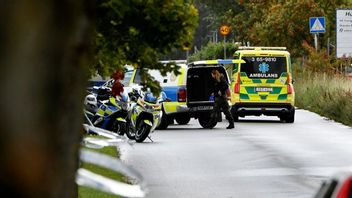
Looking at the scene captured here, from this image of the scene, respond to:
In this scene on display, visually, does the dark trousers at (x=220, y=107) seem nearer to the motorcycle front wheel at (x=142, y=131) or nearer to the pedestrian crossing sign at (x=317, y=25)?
the motorcycle front wheel at (x=142, y=131)

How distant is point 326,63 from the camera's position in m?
45.3

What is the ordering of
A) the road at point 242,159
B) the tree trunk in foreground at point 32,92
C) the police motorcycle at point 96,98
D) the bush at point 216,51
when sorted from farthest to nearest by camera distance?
the bush at point 216,51, the police motorcycle at point 96,98, the road at point 242,159, the tree trunk in foreground at point 32,92

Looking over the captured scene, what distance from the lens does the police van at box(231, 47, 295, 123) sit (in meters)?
32.2

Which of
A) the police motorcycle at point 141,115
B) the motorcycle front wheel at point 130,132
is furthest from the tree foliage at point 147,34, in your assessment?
the motorcycle front wheel at point 130,132

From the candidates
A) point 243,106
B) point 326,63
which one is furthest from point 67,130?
point 326,63

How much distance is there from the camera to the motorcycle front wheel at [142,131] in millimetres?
23503

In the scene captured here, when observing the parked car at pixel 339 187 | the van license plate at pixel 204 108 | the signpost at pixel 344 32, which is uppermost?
the parked car at pixel 339 187

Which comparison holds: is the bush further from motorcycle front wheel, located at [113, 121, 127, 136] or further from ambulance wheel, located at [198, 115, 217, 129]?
motorcycle front wheel, located at [113, 121, 127, 136]

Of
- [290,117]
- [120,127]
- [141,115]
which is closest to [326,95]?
[290,117]

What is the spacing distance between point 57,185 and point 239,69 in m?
28.7

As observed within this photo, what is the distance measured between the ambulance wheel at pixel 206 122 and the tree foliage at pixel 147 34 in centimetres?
1796

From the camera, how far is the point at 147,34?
451 inches

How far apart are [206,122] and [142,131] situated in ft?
21.6

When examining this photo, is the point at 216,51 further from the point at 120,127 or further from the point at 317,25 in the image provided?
the point at 120,127
